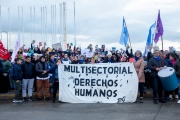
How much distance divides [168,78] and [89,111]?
3.09 m

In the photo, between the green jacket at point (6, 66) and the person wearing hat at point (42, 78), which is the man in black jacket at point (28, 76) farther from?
the green jacket at point (6, 66)

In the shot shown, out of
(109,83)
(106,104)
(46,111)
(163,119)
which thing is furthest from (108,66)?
(163,119)

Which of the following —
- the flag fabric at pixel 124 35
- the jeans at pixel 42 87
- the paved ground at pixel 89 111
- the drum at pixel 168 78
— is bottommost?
the paved ground at pixel 89 111

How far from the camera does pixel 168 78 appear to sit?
12094 millimetres

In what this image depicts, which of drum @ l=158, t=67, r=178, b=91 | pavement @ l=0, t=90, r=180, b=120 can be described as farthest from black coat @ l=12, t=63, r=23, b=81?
drum @ l=158, t=67, r=178, b=91

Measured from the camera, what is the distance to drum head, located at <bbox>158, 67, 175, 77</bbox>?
12095 millimetres

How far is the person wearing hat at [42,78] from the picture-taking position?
45.5 ft

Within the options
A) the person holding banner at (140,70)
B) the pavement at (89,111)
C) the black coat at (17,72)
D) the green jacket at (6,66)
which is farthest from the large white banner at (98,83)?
the green jacket at (6,66)

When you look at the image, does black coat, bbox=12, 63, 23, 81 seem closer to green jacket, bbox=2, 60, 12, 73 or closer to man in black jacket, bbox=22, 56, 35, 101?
man in black jacket, bbox=22, 56, 35, 101

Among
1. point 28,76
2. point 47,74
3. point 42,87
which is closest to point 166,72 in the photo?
point 47,74

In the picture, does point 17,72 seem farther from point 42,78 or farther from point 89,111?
point 89,111

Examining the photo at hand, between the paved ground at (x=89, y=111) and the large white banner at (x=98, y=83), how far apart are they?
568 mm

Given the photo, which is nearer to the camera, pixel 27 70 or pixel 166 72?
pixel 166 72

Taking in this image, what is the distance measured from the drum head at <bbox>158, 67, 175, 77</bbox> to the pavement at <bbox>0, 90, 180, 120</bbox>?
1.02 metres
